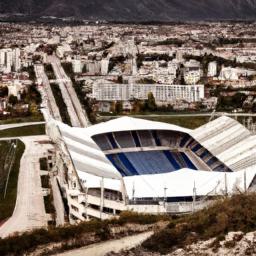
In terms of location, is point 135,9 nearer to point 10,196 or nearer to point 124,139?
point 124,139

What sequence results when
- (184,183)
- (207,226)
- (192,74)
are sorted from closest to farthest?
(207,226) → (184,183) → (192,74)

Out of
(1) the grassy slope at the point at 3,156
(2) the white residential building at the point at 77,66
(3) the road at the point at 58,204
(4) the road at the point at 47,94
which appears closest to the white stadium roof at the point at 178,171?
(3) the road at the point at 58,204

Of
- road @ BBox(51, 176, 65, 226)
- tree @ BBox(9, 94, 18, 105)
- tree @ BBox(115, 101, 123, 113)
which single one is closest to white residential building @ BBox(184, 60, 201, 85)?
tree @ BBox(115, 101, 123, 113)

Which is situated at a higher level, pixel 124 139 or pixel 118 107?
pixel 118 107

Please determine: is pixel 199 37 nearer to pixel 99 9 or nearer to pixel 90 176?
pixel 99 9

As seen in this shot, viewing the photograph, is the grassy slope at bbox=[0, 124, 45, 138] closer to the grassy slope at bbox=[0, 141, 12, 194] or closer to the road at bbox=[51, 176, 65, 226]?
the grassy slope at bbox=[0, 141, 12, 194]

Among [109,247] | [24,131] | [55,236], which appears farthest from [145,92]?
[109,247]

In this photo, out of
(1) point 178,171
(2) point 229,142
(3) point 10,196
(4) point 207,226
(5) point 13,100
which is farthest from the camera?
(5) point 13,100
